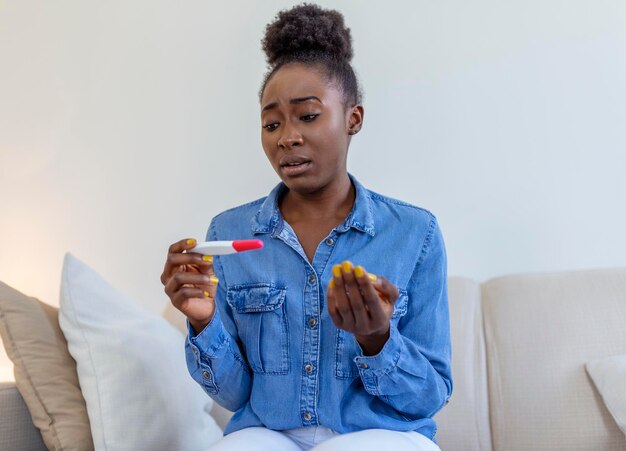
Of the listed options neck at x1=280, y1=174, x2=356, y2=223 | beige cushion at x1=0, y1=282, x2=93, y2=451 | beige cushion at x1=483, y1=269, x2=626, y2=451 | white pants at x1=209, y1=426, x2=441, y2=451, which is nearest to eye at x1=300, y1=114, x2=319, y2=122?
neck at x1=280, y1=174, x2=356, y2=223

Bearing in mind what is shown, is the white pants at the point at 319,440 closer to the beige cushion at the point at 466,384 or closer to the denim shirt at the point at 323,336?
the denim shirt at the point at 323,336

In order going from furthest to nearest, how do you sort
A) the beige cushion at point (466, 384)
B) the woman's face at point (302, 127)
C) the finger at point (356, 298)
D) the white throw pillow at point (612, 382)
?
the beige cushion at point (466, 384) < the white throw pillow at point (612, 382) < the woman's face at point (302, 127) < the finger at point (356, 298)

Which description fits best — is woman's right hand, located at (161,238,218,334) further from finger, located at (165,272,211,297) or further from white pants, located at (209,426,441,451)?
white pants, located at (209,426,441,451)

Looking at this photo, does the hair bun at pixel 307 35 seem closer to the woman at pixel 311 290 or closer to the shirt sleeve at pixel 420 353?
the woman at pixel 311 290

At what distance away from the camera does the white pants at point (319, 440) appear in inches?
37.5

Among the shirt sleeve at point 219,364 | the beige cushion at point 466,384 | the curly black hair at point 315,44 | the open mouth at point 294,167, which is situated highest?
the curly black hair at point 315,44

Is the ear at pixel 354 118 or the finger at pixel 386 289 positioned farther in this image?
the ear at pixel 354 118

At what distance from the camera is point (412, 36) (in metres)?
1.91

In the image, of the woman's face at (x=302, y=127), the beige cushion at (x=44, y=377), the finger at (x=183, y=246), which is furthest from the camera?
the beige cushion at (x=44, y=377)

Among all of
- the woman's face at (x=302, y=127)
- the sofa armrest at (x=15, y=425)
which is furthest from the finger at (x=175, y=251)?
the sofa armrest at (x=15, y=425)

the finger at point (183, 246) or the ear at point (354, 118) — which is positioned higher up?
the ear at point (354, 118)

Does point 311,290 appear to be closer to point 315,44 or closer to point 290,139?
point 290,139

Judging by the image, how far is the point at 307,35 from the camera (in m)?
1.24

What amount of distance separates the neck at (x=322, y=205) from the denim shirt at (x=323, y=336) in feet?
0.09
